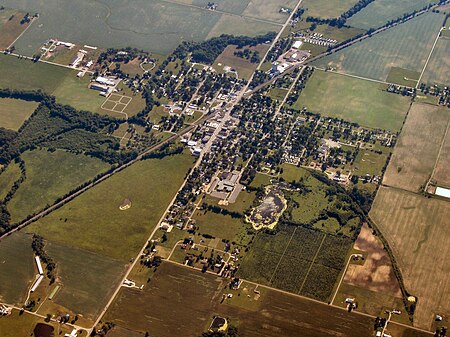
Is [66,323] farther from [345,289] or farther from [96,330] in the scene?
[345,289]

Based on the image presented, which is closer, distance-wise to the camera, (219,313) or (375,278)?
(219,313)

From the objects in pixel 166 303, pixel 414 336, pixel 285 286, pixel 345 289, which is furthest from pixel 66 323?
pixel 414 336

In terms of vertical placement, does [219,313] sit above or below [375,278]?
below

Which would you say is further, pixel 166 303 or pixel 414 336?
pixel 166 303

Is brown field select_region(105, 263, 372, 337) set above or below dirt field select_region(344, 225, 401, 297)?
below

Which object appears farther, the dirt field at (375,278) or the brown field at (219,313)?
the dirt field at (375,278)

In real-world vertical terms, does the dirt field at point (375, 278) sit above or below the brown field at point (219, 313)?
above

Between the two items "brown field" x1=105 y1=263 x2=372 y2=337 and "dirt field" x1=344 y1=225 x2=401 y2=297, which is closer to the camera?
"brown field" x1=105 y1=263 x2=372 y2=337

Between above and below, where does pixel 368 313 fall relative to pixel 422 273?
below
